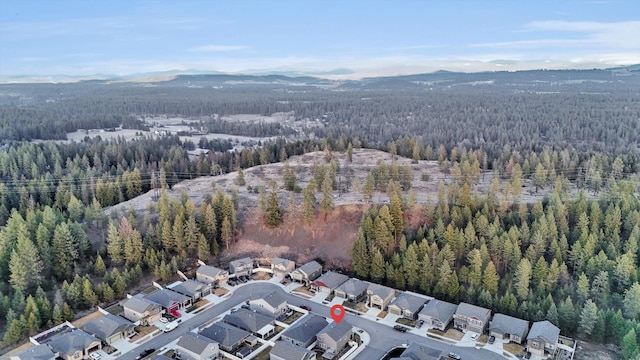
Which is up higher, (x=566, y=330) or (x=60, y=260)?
(x=60, y=260)

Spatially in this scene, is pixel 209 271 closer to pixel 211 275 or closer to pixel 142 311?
pixel 211 275

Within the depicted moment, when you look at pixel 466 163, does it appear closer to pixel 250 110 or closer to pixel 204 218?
pixel 204 218

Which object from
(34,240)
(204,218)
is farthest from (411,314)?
(34,240)

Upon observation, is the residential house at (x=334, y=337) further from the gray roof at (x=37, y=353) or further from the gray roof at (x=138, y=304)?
the gray roof at (x=37, y=353)

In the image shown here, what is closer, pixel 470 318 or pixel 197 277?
pixel 470 318

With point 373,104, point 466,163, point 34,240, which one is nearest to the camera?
point 34,240

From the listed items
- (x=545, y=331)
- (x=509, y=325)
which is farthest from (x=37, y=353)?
(x=545, y=331)

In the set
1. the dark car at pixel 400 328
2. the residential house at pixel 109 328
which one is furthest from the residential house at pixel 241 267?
the dark car at pixel 400 328
